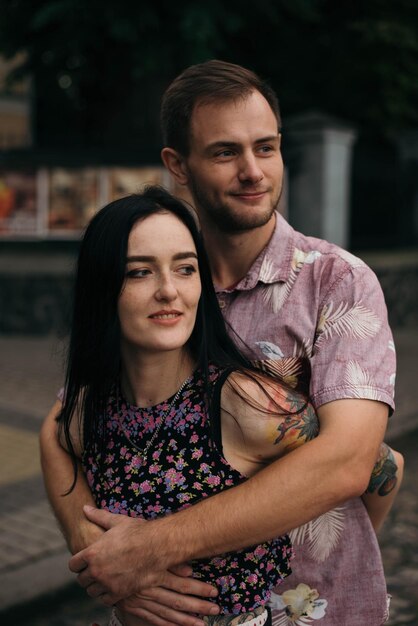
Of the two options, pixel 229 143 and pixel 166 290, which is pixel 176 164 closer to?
pixel 229 143

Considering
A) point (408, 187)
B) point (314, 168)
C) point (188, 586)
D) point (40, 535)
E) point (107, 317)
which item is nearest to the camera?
point (188, 586)

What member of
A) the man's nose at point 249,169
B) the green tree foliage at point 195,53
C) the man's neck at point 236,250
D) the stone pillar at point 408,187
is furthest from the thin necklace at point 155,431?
the stone pillar at point 408,187

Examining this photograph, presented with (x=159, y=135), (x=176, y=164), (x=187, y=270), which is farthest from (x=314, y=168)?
(x=187, y=270)

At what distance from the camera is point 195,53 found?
10.9 metres

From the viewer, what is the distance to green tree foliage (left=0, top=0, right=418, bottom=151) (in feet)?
35.8

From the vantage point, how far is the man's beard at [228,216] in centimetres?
186

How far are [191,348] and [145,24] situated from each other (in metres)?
9.94

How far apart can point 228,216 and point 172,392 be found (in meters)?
0.43

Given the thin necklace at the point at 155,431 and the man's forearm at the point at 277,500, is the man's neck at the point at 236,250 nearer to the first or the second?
the thin necklace at the point at 155,431

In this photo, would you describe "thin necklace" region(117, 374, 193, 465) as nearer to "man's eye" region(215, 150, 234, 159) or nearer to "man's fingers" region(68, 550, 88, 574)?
"man's fingers" region(68, 550, 88, 574)

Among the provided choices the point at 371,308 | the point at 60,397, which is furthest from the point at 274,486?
the point at 60,397

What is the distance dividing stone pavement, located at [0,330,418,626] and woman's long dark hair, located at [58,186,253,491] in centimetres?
37

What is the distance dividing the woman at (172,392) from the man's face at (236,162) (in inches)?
7.4

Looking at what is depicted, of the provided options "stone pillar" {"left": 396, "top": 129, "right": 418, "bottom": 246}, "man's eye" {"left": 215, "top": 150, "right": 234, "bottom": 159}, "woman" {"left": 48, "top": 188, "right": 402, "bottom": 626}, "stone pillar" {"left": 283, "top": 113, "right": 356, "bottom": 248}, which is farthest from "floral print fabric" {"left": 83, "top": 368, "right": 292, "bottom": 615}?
"stone pillar" {"left": 396, "top": 129, "right": 418, "bottom": 246}
